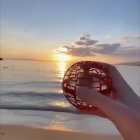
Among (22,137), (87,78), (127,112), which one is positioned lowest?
(22,137)

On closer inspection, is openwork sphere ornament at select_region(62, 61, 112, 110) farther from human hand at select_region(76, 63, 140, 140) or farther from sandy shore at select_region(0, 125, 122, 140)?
sandy shore at select_region(0, 125, 122, 140)

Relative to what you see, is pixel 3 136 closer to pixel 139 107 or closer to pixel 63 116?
pixel 63 116

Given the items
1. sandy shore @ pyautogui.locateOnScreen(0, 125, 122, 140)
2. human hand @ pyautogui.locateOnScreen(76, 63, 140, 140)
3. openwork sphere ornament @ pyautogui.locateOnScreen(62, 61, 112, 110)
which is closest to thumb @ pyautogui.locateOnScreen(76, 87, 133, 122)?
human hand @ pyautogui.locateOnScreen(76, 63, 140, 140)

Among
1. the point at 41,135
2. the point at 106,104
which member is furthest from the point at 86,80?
the point at 41,135

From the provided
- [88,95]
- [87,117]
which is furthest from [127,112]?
[87,117]

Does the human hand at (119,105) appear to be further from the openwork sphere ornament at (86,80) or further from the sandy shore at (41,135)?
the sandy shore at (41,135)

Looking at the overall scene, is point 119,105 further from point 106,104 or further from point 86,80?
point 86,80
